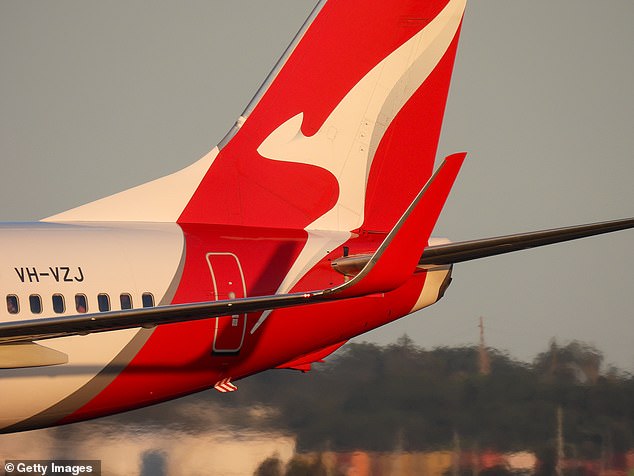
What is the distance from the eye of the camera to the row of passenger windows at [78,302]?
41.9 feet

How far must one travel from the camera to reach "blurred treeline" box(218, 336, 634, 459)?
57.1 feet

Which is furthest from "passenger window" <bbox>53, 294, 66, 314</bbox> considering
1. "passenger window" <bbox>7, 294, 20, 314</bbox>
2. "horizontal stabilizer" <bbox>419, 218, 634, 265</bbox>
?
"horizontal stabilizer" <bbox>419, 218, 634, 265</bbox>

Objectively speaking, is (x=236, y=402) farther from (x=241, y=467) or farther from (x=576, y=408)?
(x=576, y=408)

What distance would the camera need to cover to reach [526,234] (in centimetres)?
1273

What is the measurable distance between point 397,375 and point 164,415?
129 inches

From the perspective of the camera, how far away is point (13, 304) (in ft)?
41.8

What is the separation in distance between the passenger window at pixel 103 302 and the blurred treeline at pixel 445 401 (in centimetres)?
433

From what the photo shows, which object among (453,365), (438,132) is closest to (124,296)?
(438,132)

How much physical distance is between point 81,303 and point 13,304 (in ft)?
2.36

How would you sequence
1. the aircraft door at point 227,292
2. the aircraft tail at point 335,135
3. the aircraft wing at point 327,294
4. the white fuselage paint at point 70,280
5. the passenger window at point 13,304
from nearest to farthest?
the aircraft wing at point 327,294 → the passenger window at point 13,304 → the white fuselage paint at point 70,280 → the aircraft door at point 227,292 → the aircraft tail at point 335,135

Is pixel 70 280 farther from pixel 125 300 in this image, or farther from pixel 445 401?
pixel 445 401

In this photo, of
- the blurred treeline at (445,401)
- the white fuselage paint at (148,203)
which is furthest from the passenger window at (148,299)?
the blurred treeline at (445,401)

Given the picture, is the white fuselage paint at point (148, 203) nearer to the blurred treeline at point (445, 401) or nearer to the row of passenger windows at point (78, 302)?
the row of passenger windows at point (78, 302)

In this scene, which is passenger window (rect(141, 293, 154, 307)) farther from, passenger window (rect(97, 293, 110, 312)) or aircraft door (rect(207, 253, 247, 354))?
aircraft door (rect(207, 253, 247, 354))
